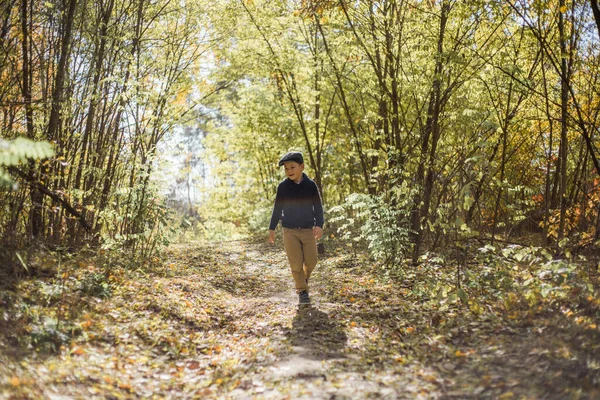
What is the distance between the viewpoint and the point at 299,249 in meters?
6.46

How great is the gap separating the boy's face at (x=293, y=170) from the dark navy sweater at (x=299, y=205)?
4.7 inches

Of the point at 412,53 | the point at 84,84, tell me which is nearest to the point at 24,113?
the point at 84,84

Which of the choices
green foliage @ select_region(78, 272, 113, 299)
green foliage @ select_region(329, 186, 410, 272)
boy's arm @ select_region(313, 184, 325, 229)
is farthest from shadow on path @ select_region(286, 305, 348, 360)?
green foliage @ select_region(329, 186, 410, 272)

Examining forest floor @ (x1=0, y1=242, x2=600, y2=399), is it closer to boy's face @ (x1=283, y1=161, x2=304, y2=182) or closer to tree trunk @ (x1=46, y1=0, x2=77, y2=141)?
boy's face @ (x1=283, y1=161, x2=304, y2=182)

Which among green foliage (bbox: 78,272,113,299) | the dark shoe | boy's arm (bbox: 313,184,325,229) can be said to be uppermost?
boy's arm (bbox: 313,184,325,229)

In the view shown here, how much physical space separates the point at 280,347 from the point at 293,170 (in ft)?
7.71

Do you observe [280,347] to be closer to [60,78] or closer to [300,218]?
[300,218]

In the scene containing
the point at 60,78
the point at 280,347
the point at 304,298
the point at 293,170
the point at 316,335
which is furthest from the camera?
the point at 60,78

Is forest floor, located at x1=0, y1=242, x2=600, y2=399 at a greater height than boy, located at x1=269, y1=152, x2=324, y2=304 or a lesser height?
lesser

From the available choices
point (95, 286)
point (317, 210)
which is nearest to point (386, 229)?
point (317, 210)

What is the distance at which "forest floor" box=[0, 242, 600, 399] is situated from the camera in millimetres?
3627

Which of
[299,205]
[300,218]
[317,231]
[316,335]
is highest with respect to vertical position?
[299,205]

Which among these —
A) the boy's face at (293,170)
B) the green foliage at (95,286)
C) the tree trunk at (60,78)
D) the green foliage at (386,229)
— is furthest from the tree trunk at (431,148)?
the tree trunk at (60,78)

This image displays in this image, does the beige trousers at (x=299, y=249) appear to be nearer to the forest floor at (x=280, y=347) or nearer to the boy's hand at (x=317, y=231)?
the boy's hand at (x=317, y=231)
